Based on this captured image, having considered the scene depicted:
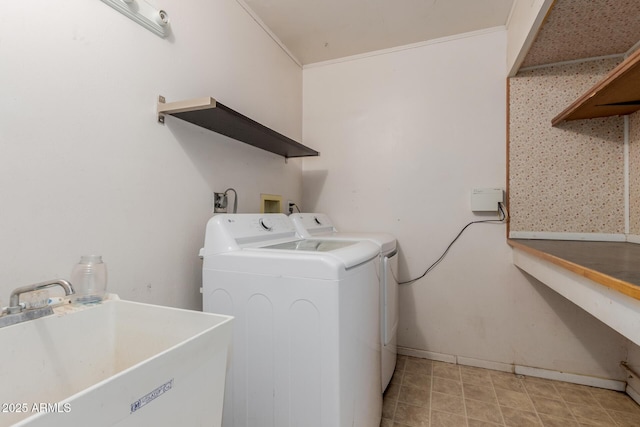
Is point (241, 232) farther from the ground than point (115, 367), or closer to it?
farther from the ground

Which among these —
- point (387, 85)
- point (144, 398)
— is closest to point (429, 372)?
point (144, 398)

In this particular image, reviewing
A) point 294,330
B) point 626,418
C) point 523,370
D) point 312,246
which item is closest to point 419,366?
point 523,370

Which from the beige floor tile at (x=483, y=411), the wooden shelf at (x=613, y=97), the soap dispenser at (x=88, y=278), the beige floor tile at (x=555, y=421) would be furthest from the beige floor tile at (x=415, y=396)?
the wooden shelf at (x=613, y=97)

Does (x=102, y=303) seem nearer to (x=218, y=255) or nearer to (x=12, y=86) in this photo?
(x=218, y=255)

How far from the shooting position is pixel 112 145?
106 cm

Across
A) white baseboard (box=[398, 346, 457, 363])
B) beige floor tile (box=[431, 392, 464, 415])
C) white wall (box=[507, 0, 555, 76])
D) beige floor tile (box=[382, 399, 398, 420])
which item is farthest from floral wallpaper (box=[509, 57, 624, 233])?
beige floor tile (box=[382, 399, 398, 420])

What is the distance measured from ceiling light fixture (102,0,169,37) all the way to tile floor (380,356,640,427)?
215 cm

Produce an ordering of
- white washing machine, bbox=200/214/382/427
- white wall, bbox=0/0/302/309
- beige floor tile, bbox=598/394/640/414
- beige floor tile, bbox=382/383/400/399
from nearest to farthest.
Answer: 1. white wall, bbox=0/0/302/309
2. white washing machine, bbox=200/214/382/427
3. beige floor tile, bbox=598/394/640/414
4. beige floor tile, bbox=382/383/400/399

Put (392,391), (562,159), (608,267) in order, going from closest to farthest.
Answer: (608,267)
(392,391)
(562,159)

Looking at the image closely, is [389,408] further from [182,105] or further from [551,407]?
[182,105]

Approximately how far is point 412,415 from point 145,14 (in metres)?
2.28

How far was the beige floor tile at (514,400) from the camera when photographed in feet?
5.28

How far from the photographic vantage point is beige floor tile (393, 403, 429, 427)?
4.91ft

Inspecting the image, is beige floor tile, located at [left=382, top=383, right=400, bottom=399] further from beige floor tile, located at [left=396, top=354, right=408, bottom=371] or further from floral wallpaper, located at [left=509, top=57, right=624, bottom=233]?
floral wallpaper, located at [left=509, top=57, right=624, bottom=233]
